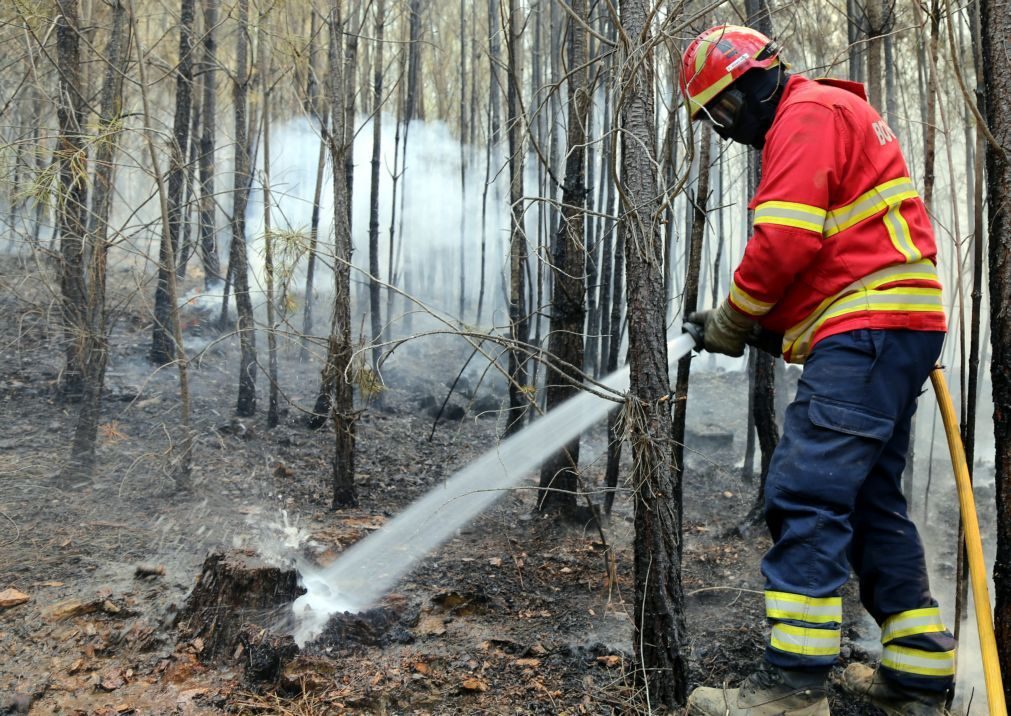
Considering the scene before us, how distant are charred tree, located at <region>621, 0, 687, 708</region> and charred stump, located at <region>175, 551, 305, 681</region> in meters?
1.54

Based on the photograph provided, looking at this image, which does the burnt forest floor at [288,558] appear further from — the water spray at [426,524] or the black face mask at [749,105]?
the black face mask at [749,105]

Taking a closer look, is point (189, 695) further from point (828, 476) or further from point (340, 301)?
point (340, 301)

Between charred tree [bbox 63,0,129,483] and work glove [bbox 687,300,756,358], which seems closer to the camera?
work glove [bbox 687,300,756,358]

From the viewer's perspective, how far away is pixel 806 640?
212 centimetres

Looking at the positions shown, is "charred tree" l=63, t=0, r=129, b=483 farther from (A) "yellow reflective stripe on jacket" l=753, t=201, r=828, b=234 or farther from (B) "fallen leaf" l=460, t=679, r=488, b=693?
(A) "yellow reflective stripe on jacket" l=753, t=201, r=828, b=234

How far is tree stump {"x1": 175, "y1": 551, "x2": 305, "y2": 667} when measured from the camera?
10.4 ft

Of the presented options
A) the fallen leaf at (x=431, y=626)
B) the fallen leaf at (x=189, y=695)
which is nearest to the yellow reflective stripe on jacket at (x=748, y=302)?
the fallen leaf at (x=431, y=626)

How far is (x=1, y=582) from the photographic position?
146 inches

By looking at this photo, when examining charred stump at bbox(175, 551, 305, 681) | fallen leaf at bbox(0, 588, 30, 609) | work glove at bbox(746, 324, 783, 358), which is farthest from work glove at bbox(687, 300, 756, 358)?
fallen leaf at bbox(0, 588, 30, 609)

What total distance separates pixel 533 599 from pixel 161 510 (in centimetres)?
290

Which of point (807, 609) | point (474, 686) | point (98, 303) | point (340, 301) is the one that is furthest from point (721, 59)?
point (98, 303)

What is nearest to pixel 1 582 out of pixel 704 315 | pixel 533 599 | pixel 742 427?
pixel 533 599

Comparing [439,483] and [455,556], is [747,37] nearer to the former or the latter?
[455,556]

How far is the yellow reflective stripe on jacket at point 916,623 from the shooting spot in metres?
2.36
